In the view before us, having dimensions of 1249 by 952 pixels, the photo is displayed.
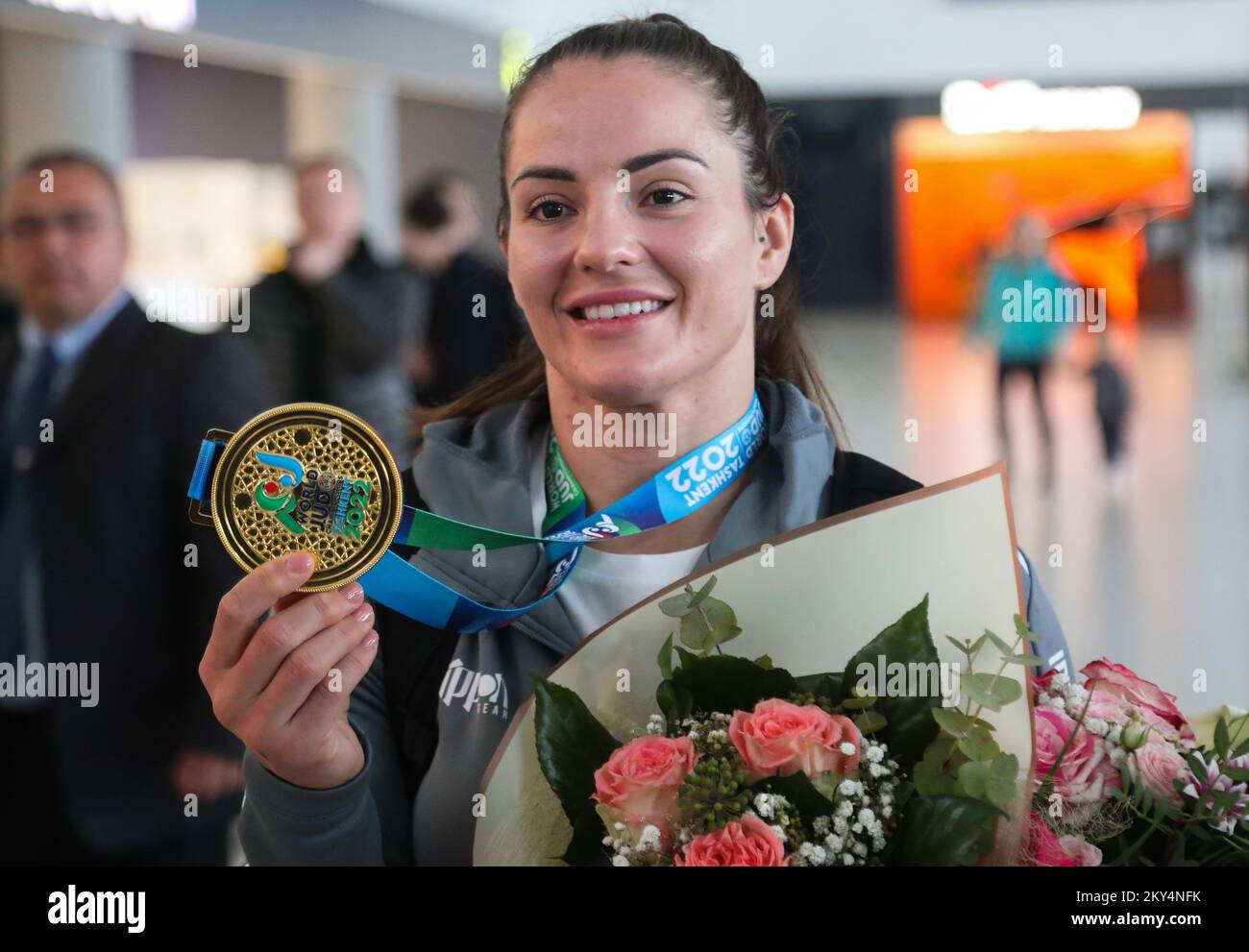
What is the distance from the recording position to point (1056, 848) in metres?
1.24

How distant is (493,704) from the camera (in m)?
1.43

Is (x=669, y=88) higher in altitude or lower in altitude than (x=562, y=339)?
higher

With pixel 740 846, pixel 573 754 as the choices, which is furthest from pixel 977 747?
pixel 573 754

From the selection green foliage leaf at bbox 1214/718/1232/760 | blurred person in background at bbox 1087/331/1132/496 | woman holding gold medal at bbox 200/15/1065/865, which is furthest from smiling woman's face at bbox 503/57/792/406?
blurred person in background at bbox 1087/331/1132/496

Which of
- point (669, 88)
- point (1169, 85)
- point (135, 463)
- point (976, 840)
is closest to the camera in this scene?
point (976, 840)

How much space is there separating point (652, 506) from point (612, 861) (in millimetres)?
364

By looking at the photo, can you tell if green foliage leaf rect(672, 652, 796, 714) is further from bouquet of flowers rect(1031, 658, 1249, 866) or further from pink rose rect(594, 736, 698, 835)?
bouquet of flowers rect(1031, 658, 1249, 866)

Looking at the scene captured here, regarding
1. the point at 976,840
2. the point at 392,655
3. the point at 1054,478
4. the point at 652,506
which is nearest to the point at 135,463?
the point at 392,655

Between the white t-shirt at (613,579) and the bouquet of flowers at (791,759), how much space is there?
148 millimetres

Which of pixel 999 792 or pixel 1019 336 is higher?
pixel 1019 336

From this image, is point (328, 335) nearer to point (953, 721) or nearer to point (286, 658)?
point (286, 658)

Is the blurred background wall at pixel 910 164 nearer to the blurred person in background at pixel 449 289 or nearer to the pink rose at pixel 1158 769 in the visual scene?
the blurred person in background at pixel 449 289

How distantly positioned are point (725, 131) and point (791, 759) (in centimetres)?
64
